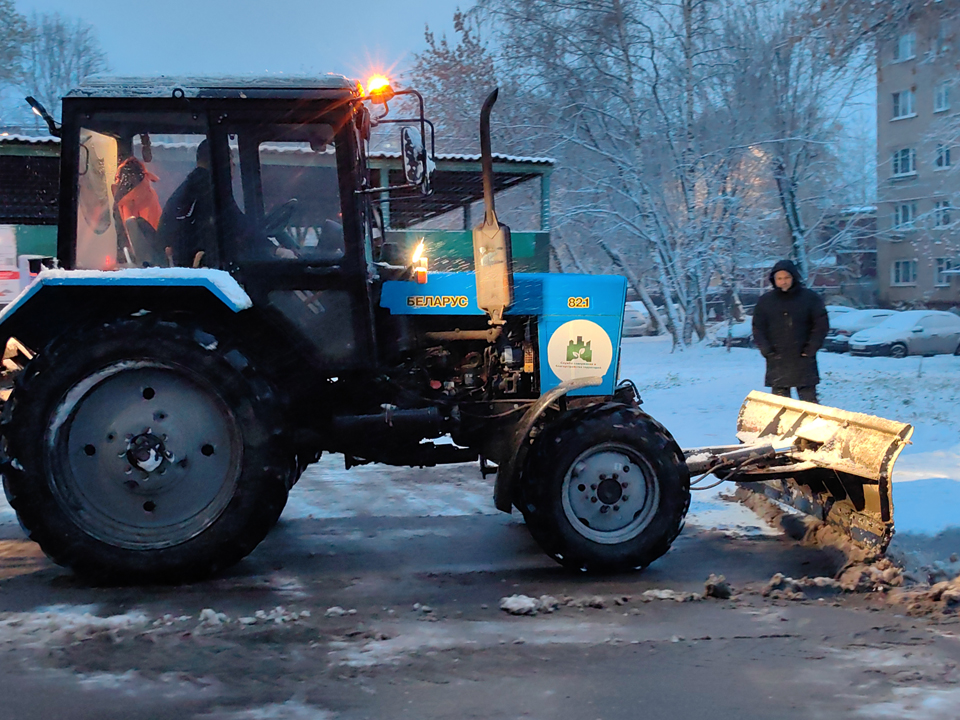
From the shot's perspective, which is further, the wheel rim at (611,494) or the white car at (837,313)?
the white car at (837,313)

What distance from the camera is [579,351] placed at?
4891 millimetres

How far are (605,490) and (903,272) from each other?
118ft

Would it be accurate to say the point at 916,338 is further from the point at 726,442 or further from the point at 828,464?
the point at 828,464

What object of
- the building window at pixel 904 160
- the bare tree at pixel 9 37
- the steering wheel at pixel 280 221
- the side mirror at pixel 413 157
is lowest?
the steering wheel at pixel 280 221

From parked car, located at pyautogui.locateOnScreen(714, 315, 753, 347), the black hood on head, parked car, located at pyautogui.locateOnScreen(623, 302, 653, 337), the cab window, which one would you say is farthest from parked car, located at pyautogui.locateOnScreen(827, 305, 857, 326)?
the cab window

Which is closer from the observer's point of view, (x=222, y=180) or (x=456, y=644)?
(x=456, y=644)

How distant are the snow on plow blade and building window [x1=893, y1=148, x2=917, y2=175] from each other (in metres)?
26.4

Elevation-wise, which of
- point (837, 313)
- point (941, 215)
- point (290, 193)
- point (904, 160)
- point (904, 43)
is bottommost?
point (837, 313)

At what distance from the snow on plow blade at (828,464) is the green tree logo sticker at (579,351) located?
85cm

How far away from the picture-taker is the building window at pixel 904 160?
28.5m

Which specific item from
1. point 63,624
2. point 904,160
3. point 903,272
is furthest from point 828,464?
point 903,272

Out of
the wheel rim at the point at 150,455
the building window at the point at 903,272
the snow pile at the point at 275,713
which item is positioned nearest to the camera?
the snow pile at the point at 275,713

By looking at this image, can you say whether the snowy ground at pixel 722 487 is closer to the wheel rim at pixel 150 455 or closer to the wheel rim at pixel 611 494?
the wheel rim at pixel 611 494

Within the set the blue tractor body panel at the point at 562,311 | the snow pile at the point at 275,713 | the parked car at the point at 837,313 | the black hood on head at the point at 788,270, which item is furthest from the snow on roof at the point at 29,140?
the parked car at the point at 837,313
